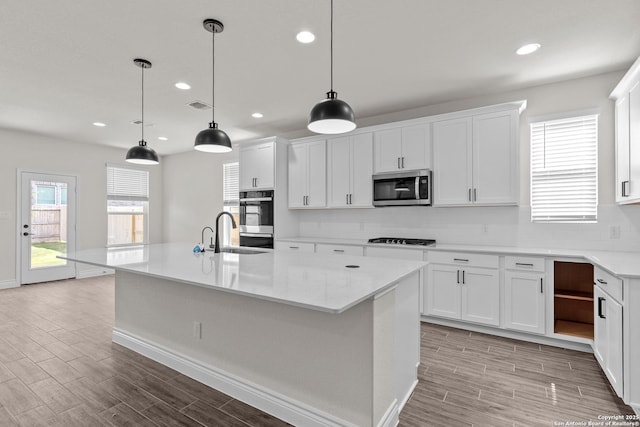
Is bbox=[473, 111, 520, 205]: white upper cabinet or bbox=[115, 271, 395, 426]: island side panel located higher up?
bbox=[473, 111, 520, 205]: white upper cabinet

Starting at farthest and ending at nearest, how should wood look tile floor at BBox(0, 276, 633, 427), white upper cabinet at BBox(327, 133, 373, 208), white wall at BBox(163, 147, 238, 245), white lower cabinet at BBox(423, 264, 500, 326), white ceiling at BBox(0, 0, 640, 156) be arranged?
1. white wall at BBox(163, 147, 238, 245)
2. white upper cabinet at BBox(327, 133, 373, 208)
3. white lower cabinet at BBox(423, 264, 500, 326)
4. white ceiling at BBox(0, 0, 640, 156)
5. wood look tile floor at BBox(0, 276, 633, 427)

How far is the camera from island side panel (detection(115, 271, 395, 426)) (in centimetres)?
177

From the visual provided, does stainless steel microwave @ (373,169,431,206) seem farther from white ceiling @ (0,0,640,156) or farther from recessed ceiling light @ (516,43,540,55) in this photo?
recessed ceiling light @ (516,43,540,55)

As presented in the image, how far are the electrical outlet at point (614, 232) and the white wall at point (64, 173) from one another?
818cm

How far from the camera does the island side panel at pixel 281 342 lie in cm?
177

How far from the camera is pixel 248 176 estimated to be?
214 inches

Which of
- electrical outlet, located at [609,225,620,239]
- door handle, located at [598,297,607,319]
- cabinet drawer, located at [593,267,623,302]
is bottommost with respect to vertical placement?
door handle, located at [598,297,607,319]

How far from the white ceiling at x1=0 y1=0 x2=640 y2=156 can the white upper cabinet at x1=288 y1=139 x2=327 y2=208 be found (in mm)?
772

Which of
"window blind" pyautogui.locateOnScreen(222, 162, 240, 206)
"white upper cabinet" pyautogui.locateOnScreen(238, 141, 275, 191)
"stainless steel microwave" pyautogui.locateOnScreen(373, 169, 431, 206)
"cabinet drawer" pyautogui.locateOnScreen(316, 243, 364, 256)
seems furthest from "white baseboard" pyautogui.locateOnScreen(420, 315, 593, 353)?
"window blind" pyautogui.locateOnScreen(222, 162, 240, 206)

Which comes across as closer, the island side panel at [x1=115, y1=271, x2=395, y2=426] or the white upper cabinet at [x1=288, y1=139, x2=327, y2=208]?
the island side panel at [x1=115, y1=271, x2=395, y2=426]

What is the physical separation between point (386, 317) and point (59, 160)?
23.2ft

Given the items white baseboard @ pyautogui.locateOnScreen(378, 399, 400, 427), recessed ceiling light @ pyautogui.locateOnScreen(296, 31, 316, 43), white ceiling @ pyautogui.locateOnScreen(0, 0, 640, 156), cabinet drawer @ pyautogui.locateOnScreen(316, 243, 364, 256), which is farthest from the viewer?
cabinet drawer @ pyautogui.locateOnScreen(316, 243, 364, 256)

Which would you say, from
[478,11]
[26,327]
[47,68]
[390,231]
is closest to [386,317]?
[478,11]

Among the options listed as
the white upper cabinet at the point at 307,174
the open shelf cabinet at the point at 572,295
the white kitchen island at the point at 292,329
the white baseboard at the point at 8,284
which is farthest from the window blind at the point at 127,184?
the open shelf cabinet at the point at 572,295
